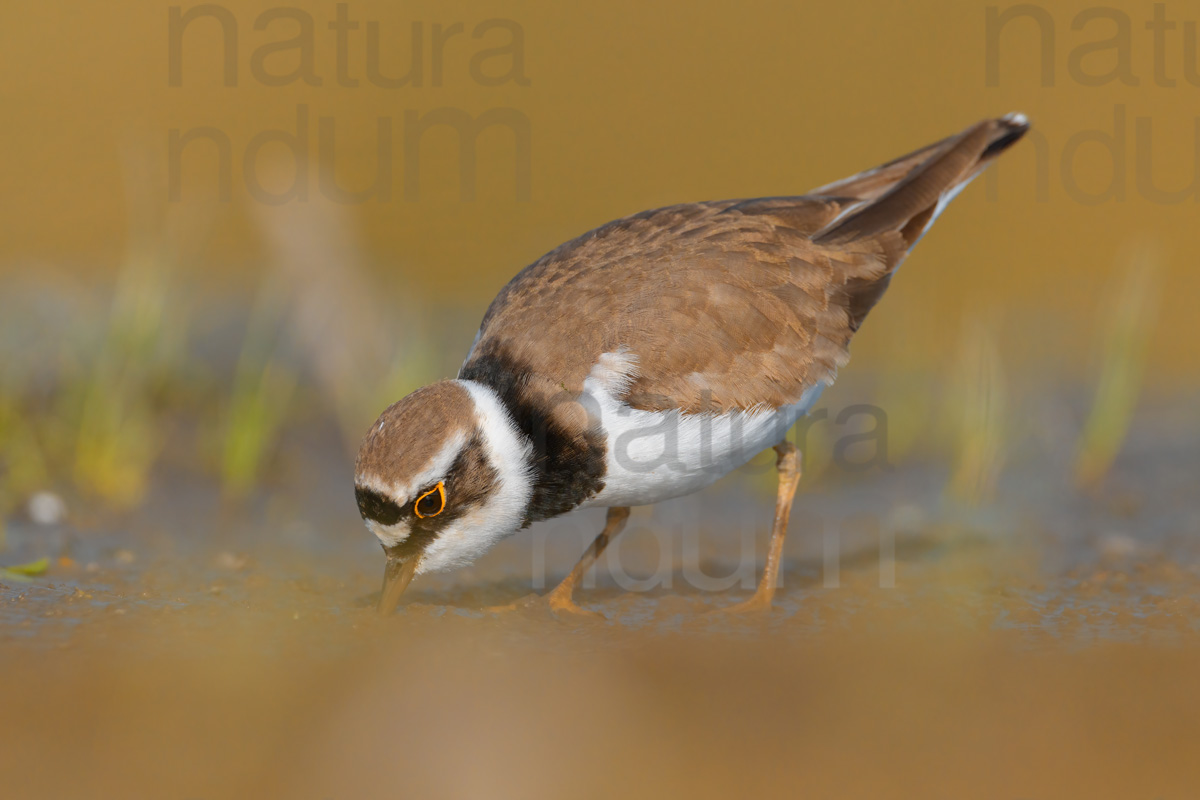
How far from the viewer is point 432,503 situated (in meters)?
4.69

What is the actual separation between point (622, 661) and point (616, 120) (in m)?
10.7

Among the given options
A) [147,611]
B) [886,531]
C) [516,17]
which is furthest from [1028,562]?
[516,17]

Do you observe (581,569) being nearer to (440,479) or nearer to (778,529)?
(778,529)

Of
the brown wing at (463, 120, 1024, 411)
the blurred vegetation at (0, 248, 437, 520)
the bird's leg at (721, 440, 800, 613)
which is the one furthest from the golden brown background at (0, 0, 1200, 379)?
the bird's leg at (721, 440, 800, 613)

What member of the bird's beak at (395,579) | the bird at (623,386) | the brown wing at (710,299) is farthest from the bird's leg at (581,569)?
the brown wing at (710,299)

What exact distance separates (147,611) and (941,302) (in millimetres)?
7238

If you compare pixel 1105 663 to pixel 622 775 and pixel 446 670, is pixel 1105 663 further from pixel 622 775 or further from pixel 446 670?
pixel 446 670

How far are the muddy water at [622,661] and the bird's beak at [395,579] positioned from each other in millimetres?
105

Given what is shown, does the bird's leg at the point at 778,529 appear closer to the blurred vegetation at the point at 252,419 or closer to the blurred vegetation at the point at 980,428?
the blurred vegetation at the point at 980,428

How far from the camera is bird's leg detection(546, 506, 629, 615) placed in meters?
5.10

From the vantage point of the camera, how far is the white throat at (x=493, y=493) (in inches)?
189

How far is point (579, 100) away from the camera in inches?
559

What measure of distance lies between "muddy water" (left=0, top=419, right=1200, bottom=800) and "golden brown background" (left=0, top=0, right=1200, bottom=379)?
5144 mm

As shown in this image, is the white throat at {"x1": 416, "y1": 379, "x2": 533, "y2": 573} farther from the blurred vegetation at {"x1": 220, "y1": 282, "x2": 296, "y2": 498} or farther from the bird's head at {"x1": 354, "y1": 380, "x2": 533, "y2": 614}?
the blurred vegetation at {"x1": 220, "y1": 282, "x2": 296, "y2": 498}
